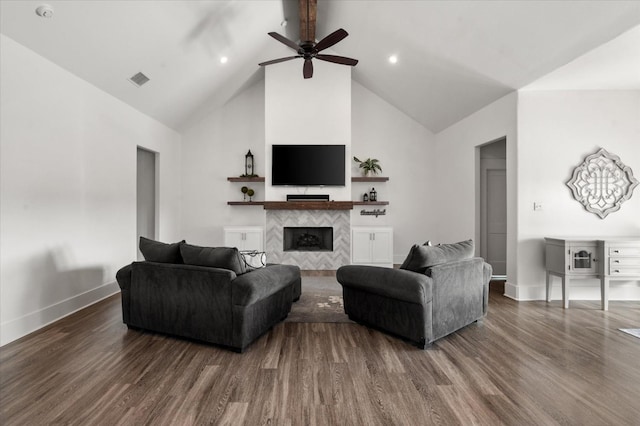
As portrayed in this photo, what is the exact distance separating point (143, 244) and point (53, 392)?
1.37m

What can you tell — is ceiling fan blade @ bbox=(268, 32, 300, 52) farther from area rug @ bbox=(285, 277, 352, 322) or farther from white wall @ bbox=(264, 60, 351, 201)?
area rug @ bbox=(285, 277, 352, 322)

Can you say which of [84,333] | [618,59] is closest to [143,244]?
[84,333]

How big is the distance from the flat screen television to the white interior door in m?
2.24

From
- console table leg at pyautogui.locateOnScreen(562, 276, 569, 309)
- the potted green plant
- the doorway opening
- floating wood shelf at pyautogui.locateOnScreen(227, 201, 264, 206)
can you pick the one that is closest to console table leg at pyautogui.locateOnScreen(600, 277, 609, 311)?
console table leg at pyautogui.locateOnScreen(562, 276, 569, 309)

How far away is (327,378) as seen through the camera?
7.28 ft

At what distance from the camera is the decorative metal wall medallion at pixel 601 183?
4.10 meters

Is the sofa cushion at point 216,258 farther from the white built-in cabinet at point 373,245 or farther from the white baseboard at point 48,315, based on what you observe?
the white built-in cabinet at point 373,245

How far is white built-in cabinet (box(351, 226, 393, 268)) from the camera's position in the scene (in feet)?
20.4

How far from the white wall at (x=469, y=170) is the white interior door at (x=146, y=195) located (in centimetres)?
551

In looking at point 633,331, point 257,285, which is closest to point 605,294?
point 633,331

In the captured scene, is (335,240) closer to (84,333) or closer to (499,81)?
(499,81)

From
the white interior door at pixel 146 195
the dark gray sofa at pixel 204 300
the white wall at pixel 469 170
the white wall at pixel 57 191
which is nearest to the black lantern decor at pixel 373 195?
the white wall at pixel 469 170

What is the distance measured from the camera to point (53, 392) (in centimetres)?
205

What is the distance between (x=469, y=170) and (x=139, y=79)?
5.17 meters
